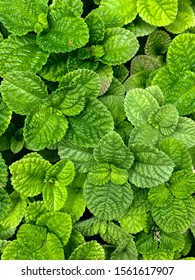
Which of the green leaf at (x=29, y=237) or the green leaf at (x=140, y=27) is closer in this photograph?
the green leaf at (x=29, y=237)

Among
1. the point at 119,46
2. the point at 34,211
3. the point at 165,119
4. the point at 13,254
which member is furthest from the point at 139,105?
the point at 13,254

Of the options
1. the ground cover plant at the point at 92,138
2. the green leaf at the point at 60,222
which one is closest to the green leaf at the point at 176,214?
the ground cover plant at the point at 92,138

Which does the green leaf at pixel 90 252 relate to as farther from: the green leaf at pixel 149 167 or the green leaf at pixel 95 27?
the green leaf at pixel 95 27

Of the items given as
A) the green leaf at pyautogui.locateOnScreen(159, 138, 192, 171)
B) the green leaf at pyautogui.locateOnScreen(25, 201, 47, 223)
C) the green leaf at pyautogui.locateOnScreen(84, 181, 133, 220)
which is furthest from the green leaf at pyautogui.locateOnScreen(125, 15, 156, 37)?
the green leaf at pyautogui.locateOnScreen(25, 201, 47, 223)

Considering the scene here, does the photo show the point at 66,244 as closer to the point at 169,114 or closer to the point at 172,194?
the point at 172,194

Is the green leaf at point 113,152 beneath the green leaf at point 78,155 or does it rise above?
above

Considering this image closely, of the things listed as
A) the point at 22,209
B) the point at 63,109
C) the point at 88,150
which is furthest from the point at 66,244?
the point at 63,109

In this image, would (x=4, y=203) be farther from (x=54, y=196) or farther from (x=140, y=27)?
(x=140, y=27)
